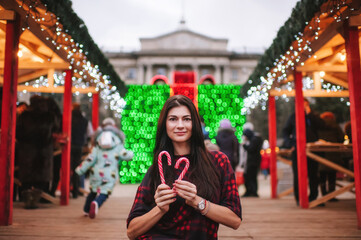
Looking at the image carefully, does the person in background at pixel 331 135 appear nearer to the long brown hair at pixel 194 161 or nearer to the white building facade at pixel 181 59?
the long brown hair at pixel 194 161

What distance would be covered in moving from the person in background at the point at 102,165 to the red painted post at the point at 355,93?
303cm

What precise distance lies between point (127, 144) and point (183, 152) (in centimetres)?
821

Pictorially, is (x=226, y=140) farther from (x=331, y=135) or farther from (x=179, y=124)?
(x=179, y=124)

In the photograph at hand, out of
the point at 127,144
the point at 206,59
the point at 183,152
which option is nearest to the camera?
the point at 183,152

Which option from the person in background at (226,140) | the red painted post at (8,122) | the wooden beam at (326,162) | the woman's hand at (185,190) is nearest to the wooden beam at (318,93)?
the person in background at (226,140)

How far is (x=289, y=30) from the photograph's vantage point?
4.95 metres

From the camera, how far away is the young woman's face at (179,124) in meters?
1.95

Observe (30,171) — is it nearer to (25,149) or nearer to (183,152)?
(25,149)

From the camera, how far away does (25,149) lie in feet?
18.1

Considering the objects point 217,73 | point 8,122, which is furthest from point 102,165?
point 217,73

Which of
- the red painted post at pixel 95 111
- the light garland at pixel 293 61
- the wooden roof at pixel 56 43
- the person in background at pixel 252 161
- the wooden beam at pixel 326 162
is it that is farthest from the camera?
the red painted post at pixel 95 111

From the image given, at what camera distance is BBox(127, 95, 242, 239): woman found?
1.75 meters

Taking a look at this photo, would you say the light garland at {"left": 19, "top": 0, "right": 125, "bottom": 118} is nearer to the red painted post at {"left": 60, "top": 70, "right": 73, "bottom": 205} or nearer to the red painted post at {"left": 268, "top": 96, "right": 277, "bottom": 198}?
the red painted post at {"left": 60, "top": 70, "right": 73, "bottom": 205}

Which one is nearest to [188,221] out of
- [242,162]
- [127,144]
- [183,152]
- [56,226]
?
[183,152]
